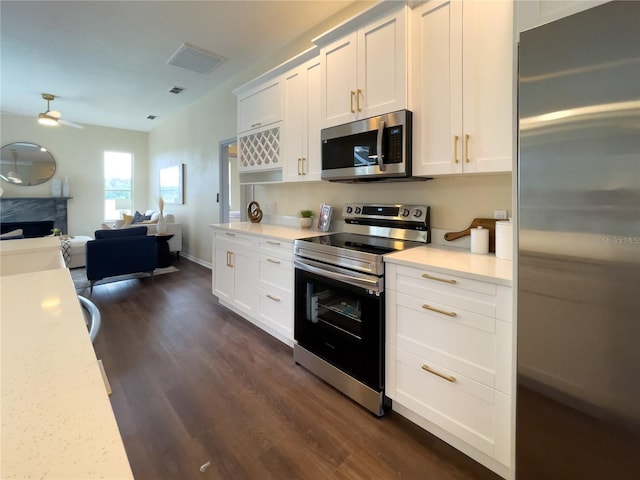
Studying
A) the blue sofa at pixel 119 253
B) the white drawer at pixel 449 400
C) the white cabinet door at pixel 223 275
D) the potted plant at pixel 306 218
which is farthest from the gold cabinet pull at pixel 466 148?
the blue sofa at pixel 119 253

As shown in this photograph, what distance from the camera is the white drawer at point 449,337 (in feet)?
4.44

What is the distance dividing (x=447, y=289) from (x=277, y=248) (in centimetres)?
138

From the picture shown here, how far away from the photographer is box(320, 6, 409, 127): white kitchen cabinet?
1.90 m

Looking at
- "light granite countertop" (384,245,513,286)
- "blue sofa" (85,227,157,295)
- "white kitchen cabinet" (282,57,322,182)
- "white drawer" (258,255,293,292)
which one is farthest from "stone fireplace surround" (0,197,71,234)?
"light granite countertop" (384,245,513,286)

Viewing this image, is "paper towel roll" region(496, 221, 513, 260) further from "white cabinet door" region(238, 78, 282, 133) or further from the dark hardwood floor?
"white cabinet door" region(238, 78, 282, 133)

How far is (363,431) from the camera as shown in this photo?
5.40 ft

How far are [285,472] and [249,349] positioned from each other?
1185 millimetres

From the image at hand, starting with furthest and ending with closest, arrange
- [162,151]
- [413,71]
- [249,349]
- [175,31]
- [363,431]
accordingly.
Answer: [162,151] → [175,31] → [249,349] → [413,71] → [363,431]

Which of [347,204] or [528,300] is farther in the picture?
[347,204]

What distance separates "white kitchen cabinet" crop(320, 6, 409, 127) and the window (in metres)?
6.83

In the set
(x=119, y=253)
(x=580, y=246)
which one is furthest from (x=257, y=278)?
(x=119, y=253)

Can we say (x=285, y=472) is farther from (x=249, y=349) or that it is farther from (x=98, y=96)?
(x=98, y=96)

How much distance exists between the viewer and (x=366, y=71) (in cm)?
209

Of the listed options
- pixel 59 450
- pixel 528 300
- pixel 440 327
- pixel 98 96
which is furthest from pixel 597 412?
pixel 98 96
